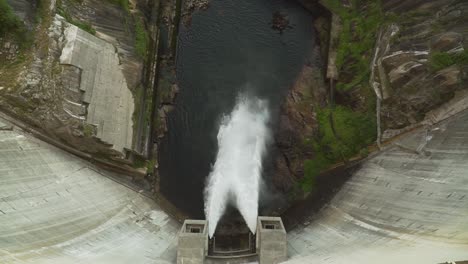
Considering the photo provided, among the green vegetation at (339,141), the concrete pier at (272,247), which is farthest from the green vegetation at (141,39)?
the concrete pier at (272,247)

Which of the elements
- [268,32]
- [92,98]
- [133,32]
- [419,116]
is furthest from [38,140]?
[419,116]

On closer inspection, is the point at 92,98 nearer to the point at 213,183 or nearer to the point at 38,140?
the point at 38,140

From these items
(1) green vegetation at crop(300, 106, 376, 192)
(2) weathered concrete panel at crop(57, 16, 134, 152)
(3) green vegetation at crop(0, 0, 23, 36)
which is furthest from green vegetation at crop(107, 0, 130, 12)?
(1) green vegetation at crop(300, 106, 376, 192)

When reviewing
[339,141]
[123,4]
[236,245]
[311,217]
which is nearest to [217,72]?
[123,4]

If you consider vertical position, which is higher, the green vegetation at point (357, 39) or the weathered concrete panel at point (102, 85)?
the green vegetation at point (357, 39)

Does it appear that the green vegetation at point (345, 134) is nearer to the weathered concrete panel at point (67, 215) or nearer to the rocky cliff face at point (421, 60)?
the rocky cliff face at point (421, 60)

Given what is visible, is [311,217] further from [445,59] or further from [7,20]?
[7,20]
